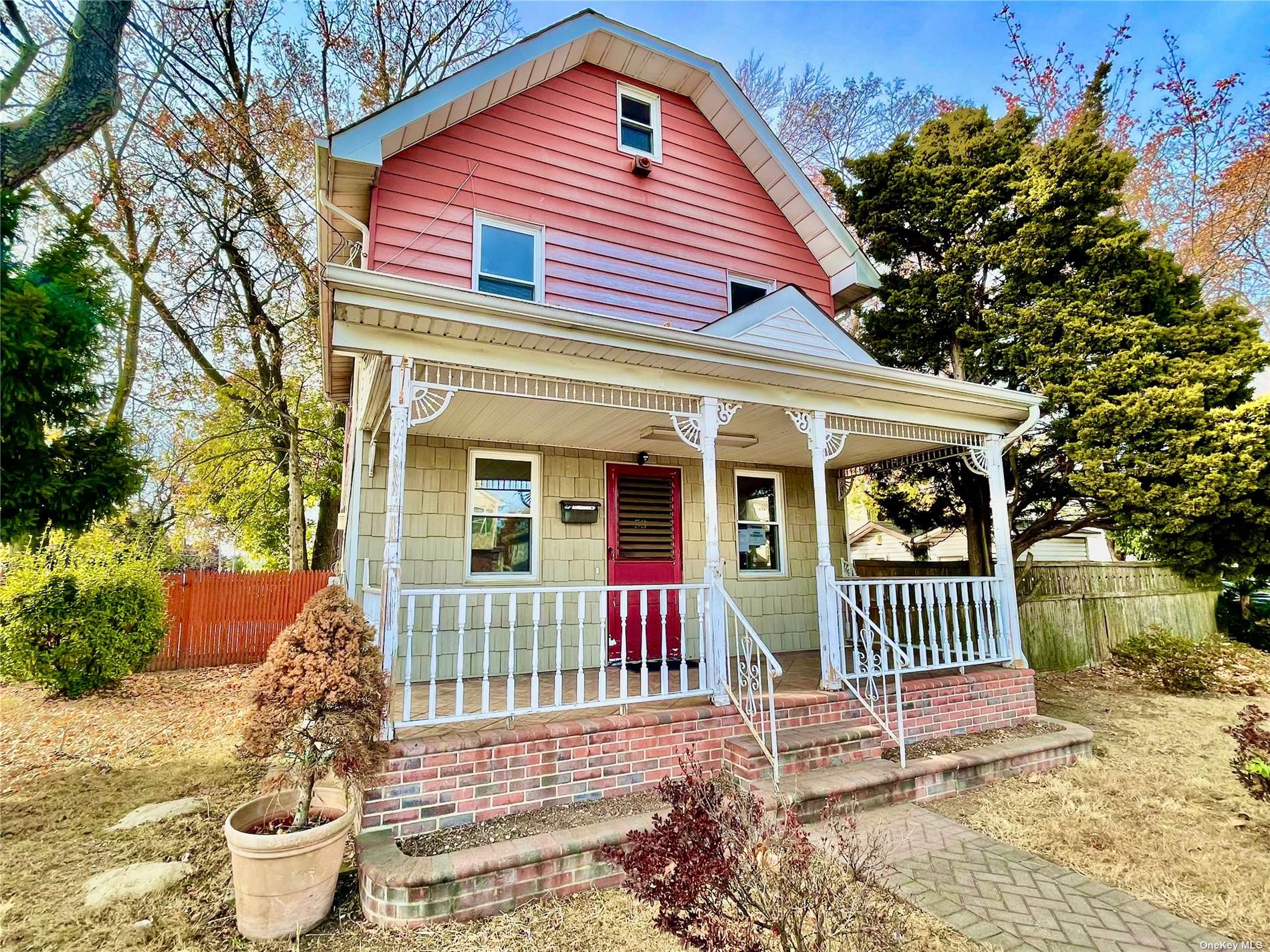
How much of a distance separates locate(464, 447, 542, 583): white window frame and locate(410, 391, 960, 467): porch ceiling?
160mm

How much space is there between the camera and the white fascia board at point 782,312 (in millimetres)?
6047

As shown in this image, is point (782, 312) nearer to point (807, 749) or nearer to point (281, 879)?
point (807, 749)

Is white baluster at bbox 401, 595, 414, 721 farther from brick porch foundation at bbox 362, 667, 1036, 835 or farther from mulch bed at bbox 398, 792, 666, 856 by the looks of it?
mulch bed at bbox 398, 792, 666, 856

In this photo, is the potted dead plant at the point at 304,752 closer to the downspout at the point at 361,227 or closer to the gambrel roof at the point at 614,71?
A: the downspout at the point at 361,227

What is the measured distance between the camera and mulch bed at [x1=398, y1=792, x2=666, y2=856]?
11.8 feet

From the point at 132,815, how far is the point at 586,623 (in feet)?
13.6

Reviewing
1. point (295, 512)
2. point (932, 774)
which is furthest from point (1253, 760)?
point (295, 512)

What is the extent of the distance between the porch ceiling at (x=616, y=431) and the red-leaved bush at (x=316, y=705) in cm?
223

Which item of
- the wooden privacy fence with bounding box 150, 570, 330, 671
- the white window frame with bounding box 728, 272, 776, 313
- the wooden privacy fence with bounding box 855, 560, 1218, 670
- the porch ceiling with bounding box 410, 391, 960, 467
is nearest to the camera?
the porch ceiling with bounding box 410, 391, 960, 467

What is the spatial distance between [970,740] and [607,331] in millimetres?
5036

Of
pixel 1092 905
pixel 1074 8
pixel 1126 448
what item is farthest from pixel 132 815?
pixel 1074 8

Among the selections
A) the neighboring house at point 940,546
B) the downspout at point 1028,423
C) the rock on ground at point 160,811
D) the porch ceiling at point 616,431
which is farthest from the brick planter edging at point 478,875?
the neighboring house at point 940,546

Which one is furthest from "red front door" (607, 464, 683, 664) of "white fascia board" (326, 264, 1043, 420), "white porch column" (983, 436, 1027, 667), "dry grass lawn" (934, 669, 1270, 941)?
"white porch column" (983, 436, 1027, 667)

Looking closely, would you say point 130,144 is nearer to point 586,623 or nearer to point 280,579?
point 280,579
